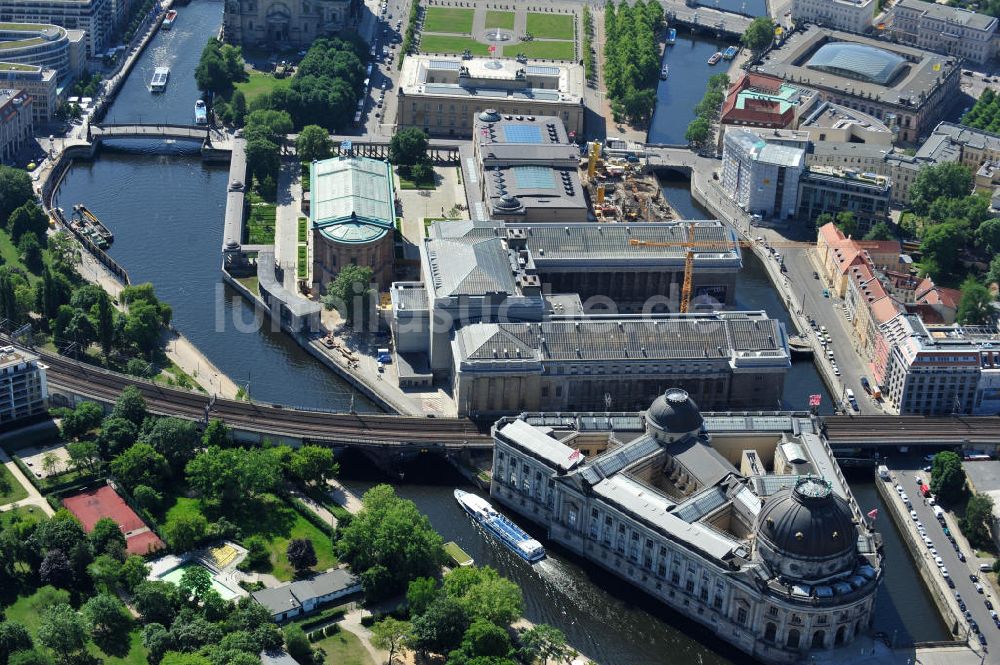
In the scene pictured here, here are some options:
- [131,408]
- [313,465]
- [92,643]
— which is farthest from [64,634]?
[131,408]

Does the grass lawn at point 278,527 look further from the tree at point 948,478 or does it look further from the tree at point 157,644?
the tree at point 948,478

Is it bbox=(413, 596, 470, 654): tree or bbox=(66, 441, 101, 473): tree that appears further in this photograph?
bbox=(66, 441, 101, 473): tree

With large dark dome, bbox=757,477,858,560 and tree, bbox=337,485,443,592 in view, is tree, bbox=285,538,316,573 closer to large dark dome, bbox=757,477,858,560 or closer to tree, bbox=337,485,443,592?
tree, bbox=337,485,443,592

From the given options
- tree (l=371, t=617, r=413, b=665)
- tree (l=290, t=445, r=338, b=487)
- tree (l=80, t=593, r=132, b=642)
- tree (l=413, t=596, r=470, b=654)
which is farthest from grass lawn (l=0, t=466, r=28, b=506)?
tree (l=413, t=596, r=470, b=654)

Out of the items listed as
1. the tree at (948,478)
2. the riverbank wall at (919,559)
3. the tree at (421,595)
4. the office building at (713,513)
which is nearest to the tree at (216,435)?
the office building at (713,513)

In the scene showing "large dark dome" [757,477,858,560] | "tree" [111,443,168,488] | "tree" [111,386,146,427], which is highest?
"large dark dome" [757,477,858,560]

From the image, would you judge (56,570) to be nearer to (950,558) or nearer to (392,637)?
(392,637)

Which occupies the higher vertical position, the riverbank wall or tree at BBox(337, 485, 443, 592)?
tree at BBox(337, 485, 443, 592)
